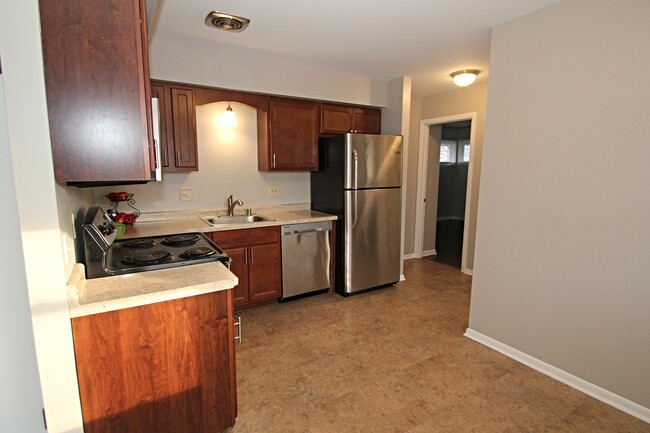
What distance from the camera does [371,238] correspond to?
357cm

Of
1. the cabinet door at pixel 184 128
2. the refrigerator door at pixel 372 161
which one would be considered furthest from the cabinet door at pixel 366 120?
the cabinet door at pixel 184 128

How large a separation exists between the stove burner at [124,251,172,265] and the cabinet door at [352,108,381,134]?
2.66 meters

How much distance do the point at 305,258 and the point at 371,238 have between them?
76 centimetres

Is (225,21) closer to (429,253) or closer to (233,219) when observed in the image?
(233,219)

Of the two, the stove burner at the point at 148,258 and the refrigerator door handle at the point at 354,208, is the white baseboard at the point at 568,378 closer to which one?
the refrigerator door handle at the point at 354,208

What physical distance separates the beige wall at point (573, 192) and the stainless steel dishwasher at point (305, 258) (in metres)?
1.54

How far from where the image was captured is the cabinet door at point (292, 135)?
3363 mm

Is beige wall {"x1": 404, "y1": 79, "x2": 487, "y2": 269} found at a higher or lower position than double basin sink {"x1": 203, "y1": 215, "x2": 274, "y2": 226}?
higher

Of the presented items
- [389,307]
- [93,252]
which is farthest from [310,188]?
[93,252]

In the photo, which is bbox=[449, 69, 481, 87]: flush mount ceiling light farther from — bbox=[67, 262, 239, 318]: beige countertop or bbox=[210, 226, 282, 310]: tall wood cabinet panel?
bbox=[67, 262, 239, 318]: beige countertop

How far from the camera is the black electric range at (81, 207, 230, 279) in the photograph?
5.08 ft

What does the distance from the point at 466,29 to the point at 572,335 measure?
2.24 meters

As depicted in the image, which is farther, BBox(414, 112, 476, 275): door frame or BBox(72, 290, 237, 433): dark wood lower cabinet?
BBox(414, 112, 476, 275): door frame

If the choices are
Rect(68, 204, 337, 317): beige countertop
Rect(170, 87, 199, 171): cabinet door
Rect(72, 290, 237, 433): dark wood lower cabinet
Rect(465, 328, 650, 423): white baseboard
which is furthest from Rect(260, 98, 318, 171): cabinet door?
Rect(465, 328, 650, 423): white baseboard
